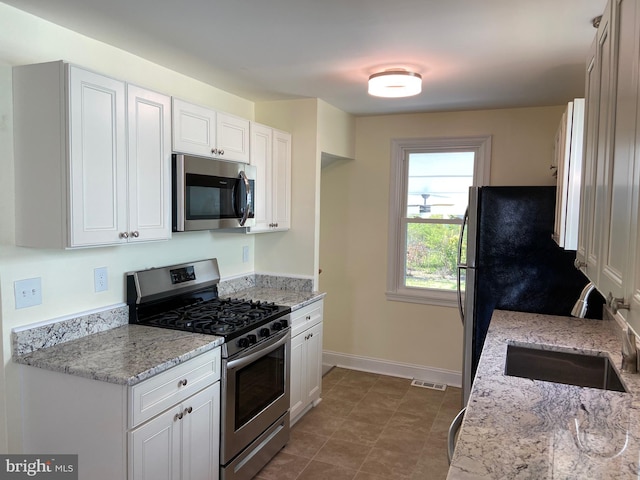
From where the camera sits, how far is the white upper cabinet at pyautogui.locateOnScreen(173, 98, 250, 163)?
2.61m

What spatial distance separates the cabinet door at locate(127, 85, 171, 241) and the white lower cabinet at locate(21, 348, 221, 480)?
742mm

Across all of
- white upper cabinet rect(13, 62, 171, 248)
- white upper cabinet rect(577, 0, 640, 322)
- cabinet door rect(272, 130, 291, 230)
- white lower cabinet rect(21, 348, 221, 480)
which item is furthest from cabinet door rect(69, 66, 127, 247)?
white upper cabinet rect(577, 0, 640, 322)

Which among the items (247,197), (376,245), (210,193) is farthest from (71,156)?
(376,245)

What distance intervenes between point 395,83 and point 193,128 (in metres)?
1.25

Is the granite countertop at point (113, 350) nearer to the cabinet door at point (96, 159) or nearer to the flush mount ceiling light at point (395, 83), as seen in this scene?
the cabinet door at point (96, 159)

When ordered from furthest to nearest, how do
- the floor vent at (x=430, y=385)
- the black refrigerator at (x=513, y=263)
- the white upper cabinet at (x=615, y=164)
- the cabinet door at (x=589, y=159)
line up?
the floor vent at (x=430, y=385) < the black refrigerator at (x=513, y=263) < the cabinet door at (x=589, y=159) < the white upper cabinet at (x=615, y=164)

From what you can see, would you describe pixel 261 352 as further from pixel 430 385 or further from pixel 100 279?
pixel 430 385

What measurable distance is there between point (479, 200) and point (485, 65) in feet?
2.82

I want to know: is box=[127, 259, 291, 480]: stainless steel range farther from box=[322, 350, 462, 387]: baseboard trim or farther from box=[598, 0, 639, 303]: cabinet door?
box=[598, 0, 639, 303]: cabinet door

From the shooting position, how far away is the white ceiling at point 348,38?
1.97 m

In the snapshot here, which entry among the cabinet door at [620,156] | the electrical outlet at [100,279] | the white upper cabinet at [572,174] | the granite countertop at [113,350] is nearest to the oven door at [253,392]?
the granite countertop at [113,350]

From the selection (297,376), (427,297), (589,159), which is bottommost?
(297,376)

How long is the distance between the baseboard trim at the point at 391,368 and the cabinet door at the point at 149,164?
8.67 feet

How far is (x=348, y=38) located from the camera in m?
2.32
